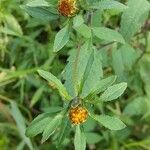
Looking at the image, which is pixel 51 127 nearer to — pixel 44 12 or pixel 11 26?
pixel 44 12

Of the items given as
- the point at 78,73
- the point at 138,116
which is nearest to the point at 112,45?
the point at 138,116

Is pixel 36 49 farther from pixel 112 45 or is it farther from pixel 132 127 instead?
pixel 132 127

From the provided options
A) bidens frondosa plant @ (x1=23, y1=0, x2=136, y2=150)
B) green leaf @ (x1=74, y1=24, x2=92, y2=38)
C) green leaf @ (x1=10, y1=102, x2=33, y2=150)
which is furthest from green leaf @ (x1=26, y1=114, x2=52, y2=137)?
green leaf @ (x1=10, y1=102, x2=33, y2=150)

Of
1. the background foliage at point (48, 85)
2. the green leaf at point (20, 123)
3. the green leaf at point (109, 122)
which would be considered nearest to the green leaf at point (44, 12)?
the green leaf at point (109, 122)

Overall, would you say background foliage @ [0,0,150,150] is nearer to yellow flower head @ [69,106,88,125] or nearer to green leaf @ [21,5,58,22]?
green leaf @ [21,5,58,22]

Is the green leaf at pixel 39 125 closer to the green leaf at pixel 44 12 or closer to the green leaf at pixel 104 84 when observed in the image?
the green leaf at pixel 104 84

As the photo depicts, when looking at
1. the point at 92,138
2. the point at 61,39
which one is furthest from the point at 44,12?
the point at 92,138
